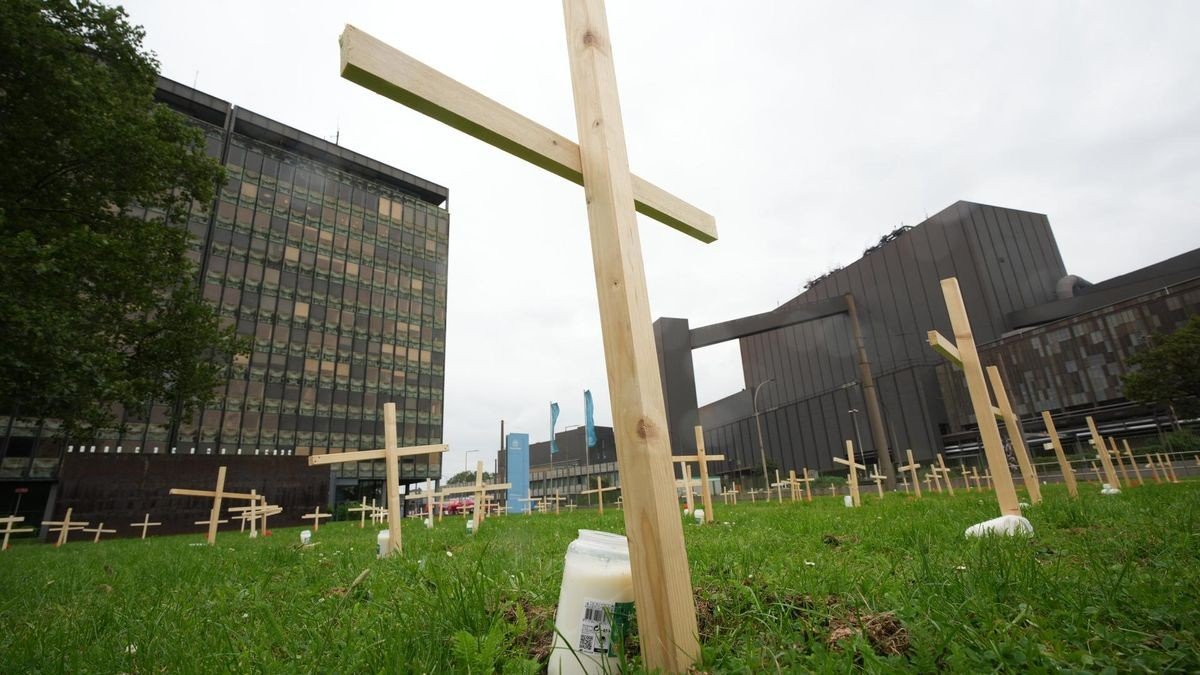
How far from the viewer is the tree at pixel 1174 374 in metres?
30.3

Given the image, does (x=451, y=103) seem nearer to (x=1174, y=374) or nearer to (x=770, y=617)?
(x=770, y=617)

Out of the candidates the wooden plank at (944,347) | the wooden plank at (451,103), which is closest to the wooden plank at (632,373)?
the wooden plank at (451,103)

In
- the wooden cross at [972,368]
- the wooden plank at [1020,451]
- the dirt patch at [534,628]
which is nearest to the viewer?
the dirt patch at [534,628]

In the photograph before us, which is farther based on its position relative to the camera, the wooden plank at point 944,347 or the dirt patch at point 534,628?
the wooden plank at point 944,347

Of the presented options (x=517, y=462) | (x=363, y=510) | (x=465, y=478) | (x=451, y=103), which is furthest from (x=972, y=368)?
(x=465, y=478)

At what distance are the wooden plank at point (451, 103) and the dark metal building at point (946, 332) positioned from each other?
1659 inches

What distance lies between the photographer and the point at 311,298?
5641cm

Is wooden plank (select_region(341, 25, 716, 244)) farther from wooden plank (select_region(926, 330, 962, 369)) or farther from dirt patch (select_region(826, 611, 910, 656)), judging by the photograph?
wooden plank (select_region(926, 330, 962, 369))

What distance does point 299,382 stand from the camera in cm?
5300

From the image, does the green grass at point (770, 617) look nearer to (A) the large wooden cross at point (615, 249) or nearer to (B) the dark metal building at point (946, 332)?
(A) the large wooden cross at point (615, 249)

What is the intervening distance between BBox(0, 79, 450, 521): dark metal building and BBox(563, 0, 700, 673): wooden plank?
5392cm

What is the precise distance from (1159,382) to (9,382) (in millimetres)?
49913

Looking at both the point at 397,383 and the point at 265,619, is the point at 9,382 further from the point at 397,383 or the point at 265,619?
the point at 397,383

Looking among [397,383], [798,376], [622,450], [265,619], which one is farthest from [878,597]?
[798,376]
